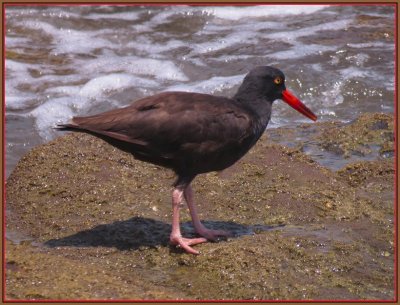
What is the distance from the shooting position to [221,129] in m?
5.20

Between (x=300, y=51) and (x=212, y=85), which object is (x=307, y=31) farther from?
(x=212, y=85)

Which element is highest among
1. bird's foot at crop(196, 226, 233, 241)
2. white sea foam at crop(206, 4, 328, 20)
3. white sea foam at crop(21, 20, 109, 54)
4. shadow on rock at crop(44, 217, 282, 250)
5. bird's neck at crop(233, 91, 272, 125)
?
bird's neck at crop(233, 91, 272, 125)

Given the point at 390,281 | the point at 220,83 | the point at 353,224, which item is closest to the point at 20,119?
the point at 220,83

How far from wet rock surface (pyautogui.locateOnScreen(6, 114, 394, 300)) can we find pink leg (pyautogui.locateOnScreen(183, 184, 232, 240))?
121 mm

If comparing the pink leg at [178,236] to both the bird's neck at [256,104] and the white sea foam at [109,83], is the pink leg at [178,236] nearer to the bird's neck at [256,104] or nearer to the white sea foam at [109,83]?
the bird's neck at [256,104]

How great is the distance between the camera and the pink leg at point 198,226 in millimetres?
5176

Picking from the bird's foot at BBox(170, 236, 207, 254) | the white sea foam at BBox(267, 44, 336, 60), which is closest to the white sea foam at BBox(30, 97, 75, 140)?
the white sea foam at BBox(267, 44, 336, 60)

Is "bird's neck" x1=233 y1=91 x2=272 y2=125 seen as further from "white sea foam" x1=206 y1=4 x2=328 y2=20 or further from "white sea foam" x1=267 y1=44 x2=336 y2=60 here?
"white sea foam" x1=206 y1=4 x2=328 y2=20

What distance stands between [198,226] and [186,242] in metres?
0.32

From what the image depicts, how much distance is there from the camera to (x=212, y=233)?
5.19m

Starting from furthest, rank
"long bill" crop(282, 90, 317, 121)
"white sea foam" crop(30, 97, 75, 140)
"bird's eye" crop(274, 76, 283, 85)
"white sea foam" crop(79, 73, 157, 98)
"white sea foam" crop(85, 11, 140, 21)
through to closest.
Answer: "white sea foam" crop(85, 11, 140, 21), "white sea foam" crop(79, 73, 157, 98), "white sea foam" crop(30, 97, 75, 140), "long bill" crop(282, 90, 317, 121), "bird's eye" crop(274, 76, 283, 85)

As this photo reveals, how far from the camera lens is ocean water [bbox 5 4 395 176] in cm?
972

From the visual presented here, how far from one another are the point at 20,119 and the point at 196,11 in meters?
6.05

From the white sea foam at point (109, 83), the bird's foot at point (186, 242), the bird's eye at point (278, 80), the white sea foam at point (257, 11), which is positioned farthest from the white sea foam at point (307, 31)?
the bird's foot at point (186, 242)
